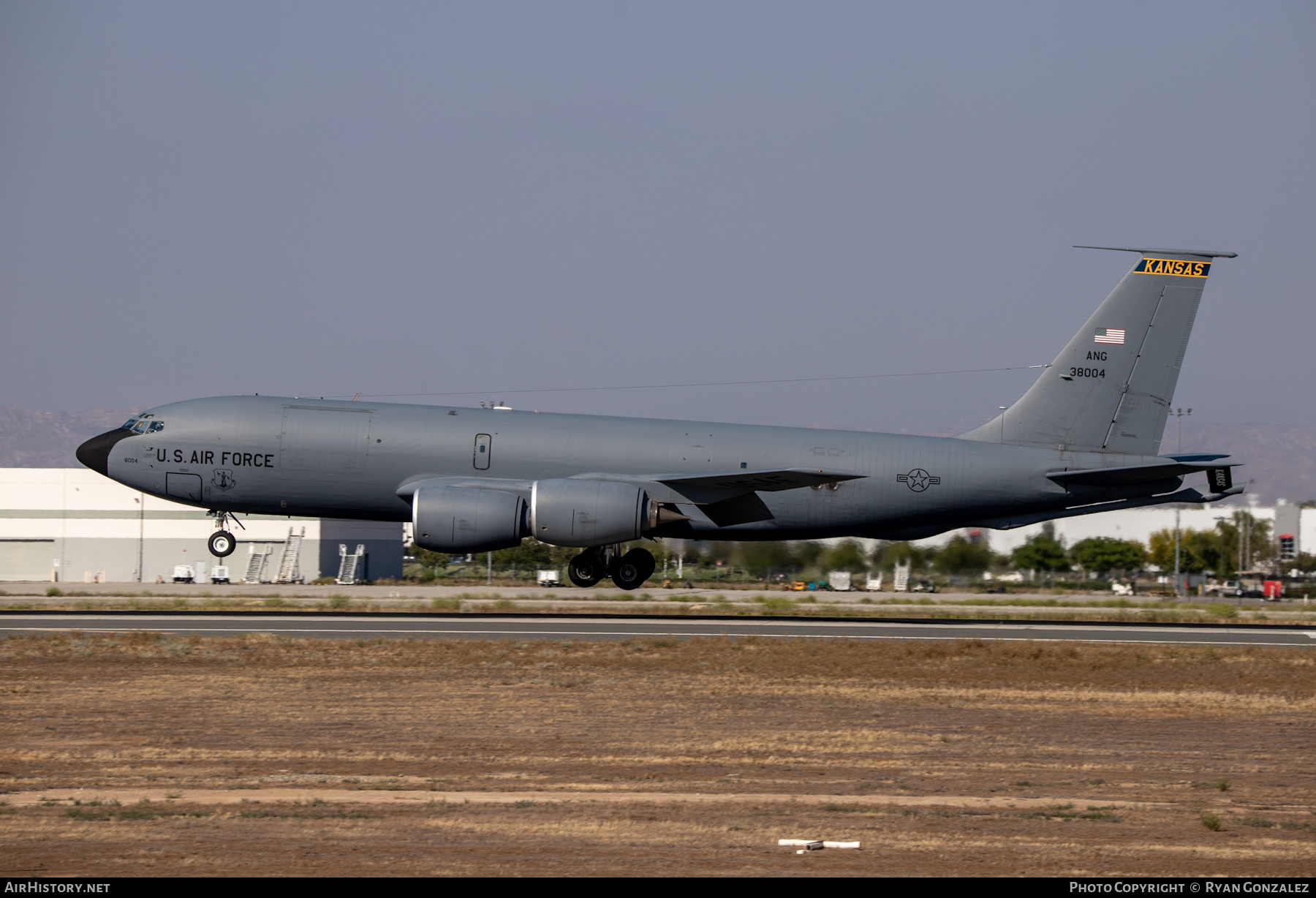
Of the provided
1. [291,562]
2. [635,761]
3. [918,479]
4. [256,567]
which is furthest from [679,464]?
[256,567]

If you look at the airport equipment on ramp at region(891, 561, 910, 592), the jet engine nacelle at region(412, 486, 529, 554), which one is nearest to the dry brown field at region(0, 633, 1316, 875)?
the jet engine nacelle at region(412, 486, 529, 554)

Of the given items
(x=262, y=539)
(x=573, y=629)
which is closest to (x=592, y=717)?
(x=573, y=629)

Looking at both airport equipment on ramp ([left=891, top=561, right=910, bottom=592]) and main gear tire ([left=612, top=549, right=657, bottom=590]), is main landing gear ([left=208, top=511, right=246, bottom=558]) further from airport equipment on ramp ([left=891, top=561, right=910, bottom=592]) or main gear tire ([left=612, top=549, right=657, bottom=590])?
airport equipment on ramp ([left=891, top=561, right=910, bottom=592])

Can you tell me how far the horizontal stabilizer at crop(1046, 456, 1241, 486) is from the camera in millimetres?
28688

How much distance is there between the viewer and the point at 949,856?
8852 millimetres

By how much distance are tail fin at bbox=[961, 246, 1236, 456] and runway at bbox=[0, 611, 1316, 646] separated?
476cm

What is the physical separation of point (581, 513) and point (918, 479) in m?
8.47

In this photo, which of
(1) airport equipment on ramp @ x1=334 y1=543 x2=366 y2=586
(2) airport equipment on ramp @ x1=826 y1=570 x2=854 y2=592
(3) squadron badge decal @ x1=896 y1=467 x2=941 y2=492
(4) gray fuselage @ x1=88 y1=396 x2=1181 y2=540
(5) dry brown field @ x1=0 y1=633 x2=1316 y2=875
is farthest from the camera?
(1) airport equipment on ramp @ x1=334 y1=543 x2=366 y2=586

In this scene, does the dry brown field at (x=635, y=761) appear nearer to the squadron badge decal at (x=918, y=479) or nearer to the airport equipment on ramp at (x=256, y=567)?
the squadron badge decal at (x=918, y=479)

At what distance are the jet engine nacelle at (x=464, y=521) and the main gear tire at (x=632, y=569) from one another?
11.0 ft

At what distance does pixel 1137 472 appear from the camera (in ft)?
94.4

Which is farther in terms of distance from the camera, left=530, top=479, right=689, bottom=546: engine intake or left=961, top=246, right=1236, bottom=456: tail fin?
left=961, top=246, right=1236, bottom=456: tail fin

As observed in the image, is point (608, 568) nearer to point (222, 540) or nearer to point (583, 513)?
point (583, 513)

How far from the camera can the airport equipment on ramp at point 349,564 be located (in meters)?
63.8
